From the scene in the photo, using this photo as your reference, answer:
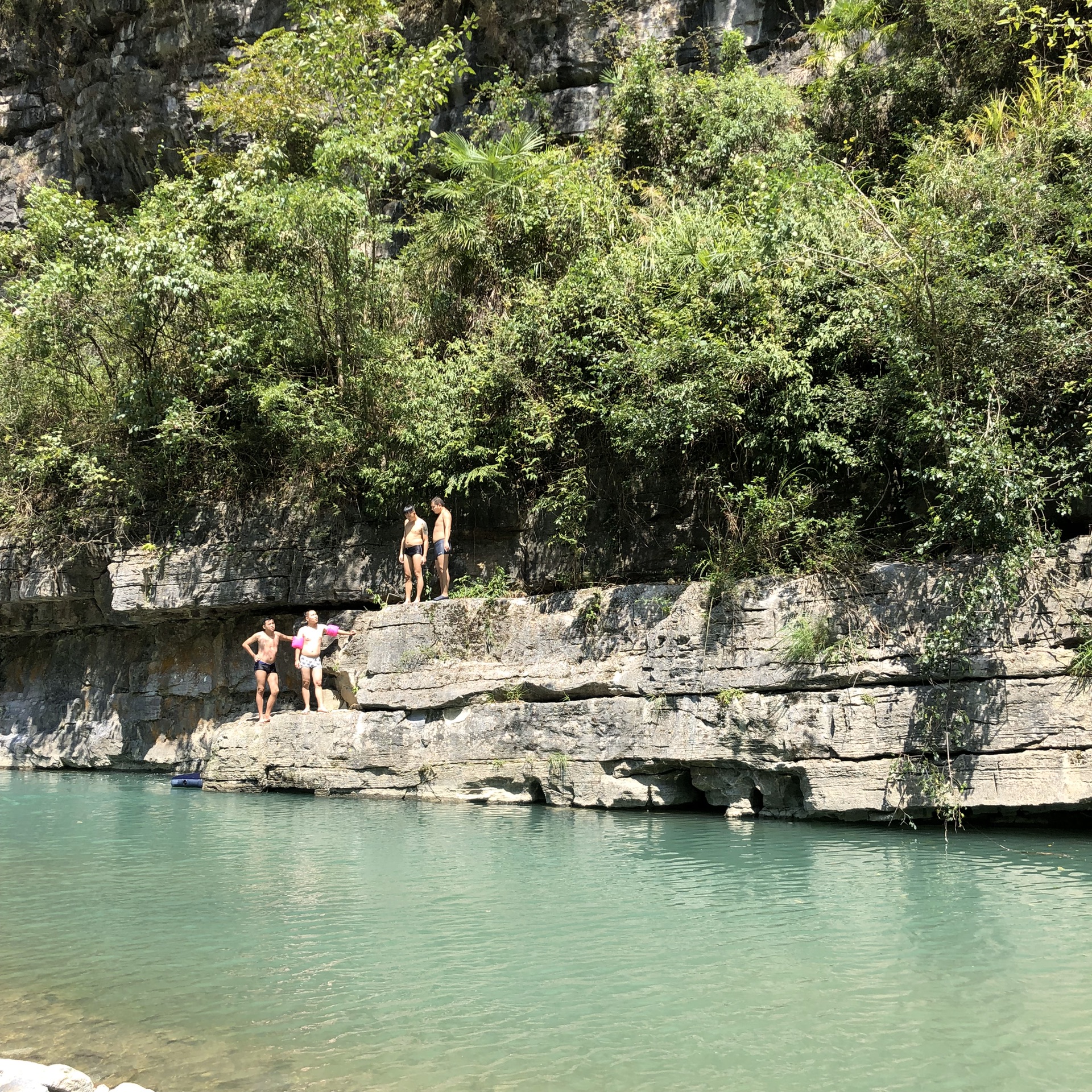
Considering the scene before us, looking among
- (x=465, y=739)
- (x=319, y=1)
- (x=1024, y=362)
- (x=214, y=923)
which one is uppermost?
(x=319, y=1)

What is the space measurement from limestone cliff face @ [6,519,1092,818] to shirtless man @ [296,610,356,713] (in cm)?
26

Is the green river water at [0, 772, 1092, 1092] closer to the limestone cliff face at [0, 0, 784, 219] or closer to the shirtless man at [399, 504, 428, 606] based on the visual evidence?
the shirtless man at [399, 504, 428, 606]

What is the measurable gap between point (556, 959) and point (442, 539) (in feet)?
→ 25.1

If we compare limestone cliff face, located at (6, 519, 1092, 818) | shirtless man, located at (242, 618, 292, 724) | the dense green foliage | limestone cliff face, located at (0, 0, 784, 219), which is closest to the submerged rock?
limestone cliff face, located at (6, 519, 1092, 818)

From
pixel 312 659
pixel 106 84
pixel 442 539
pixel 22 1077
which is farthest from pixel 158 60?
pixel 22 1077

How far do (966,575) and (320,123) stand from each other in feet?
43.2

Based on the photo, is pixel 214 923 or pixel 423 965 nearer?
pixel 423 965

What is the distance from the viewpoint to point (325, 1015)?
15.8ft

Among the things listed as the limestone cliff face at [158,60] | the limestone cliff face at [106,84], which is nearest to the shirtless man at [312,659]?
the limestone cliff face at [158,60]

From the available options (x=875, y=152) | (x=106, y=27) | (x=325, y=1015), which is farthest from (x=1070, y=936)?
(x=106, y=27)

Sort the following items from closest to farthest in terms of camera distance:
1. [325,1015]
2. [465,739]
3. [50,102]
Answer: [325,1015] → [465,739] → [50,102]

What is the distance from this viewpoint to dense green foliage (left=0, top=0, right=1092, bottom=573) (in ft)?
33.1

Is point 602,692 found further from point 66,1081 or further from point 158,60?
point 158,60

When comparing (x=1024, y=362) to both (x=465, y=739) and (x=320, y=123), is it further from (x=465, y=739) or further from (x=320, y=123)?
(x=320, y=123)
